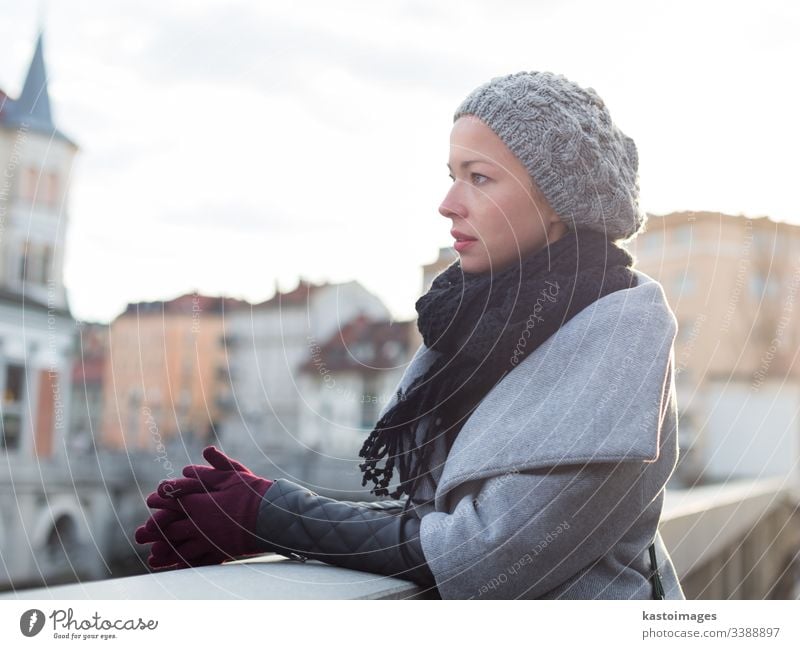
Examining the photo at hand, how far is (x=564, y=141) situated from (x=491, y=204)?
0.08m

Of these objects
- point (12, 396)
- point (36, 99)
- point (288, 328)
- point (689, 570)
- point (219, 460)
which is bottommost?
point (689, 570)

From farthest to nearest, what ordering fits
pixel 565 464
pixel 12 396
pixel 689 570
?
1. pixel 12 396
2. pixel 689 570
3. pixel 565 464

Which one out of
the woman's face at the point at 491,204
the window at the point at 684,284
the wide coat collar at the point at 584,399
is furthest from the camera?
the window at the point at 684,284

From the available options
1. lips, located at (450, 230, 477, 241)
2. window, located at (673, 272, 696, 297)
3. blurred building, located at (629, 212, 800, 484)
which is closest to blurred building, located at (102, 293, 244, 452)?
lips, located at (450, 230, 477, 241)

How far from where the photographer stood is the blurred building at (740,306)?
105 centimetres

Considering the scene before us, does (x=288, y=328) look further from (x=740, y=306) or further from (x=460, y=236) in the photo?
(x=740, y=306)

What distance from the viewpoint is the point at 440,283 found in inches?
28.5

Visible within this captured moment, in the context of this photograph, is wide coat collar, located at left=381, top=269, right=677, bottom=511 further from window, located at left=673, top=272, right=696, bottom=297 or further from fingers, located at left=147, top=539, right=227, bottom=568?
window, located at left=673, top=272, right=696, bottom=297

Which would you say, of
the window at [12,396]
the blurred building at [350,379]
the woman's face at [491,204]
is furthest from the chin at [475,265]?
the window at [12,396]

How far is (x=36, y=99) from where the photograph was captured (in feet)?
2.61

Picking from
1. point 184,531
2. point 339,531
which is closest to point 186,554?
point 184,531

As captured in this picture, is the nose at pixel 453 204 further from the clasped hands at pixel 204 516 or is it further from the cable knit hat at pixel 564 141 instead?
the clasped hands at pixel 204 516

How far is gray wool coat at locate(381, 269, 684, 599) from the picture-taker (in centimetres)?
58

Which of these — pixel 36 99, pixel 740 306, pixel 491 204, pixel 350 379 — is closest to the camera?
pixel 491 204
